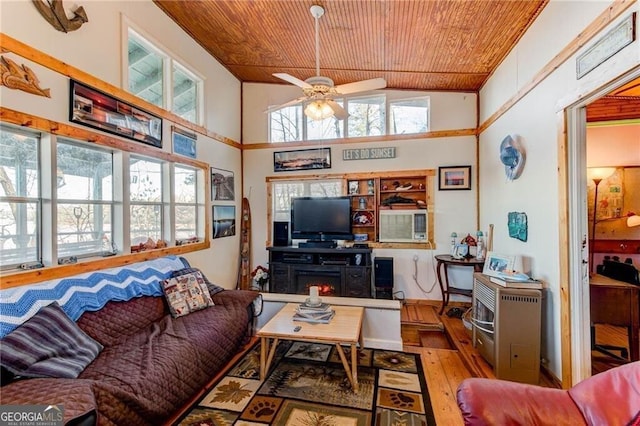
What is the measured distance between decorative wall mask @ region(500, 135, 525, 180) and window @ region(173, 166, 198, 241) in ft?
12.5

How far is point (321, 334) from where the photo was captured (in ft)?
7.25

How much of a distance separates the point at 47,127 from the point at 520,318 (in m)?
4.00

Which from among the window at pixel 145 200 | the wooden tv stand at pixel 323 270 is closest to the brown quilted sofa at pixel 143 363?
the window at pixel 145 200

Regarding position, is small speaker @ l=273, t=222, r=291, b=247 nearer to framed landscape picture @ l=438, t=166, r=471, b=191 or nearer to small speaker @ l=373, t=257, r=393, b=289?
small speaker @ l=373, t=257, r=393, b=289

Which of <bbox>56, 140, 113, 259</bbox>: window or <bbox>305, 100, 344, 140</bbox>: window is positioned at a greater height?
<bbox>305, 100, 344, 140</bbox>: window

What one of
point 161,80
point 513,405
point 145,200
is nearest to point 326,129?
point 161,80

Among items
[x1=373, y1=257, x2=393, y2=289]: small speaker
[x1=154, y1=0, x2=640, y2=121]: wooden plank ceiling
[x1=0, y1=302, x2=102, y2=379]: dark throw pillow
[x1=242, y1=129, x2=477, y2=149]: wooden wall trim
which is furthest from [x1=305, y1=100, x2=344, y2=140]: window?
[x1=0, y1=302, x2=102, y2=379]: dark throw pillow

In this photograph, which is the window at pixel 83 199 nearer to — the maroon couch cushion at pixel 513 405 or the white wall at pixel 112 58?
the white wall at pixel 112 58

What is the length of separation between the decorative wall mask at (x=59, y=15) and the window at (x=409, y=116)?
12.7 ft

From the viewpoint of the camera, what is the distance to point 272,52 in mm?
3779

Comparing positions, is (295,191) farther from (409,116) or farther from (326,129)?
(409,116)

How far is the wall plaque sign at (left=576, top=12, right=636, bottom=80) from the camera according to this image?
1594mm

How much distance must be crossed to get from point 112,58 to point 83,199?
4.45ft

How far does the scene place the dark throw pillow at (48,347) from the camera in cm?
150
